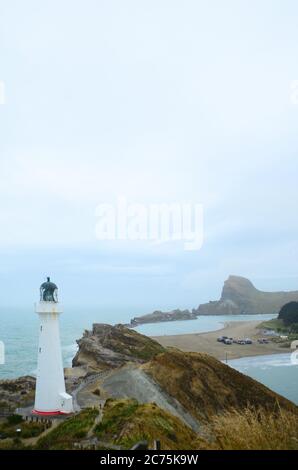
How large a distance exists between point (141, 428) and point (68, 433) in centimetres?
351

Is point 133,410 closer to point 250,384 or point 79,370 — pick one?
point 250,384

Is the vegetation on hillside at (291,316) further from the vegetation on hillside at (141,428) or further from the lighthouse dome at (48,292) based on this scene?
the lighthouse dome at (48,292)

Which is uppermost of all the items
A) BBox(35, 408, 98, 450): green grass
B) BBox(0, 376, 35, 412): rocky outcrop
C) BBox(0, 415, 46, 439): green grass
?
BBox(35, 408, 98, 450): green grass

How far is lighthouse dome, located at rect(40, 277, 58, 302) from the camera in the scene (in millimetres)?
26312

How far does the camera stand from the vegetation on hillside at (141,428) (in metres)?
18.8

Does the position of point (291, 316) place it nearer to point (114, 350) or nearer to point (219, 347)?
point (219, 347)

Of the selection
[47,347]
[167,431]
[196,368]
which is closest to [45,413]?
[47,347]

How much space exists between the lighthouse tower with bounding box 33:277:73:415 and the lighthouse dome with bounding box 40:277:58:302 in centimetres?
44

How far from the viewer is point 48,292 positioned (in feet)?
87.0

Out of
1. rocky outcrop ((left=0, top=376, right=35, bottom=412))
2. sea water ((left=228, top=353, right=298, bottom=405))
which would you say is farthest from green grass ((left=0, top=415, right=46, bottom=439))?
sea water ((left=228, top=353, right=298, bottom=405))

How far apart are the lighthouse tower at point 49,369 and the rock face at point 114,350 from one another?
3279 cm

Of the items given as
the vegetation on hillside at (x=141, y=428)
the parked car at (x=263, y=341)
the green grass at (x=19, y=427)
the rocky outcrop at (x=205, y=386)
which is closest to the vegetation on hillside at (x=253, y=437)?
the vegetation on hillside at (x=141, y=428)

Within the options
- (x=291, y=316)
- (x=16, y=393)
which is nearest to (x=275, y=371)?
(x=16, y=393)

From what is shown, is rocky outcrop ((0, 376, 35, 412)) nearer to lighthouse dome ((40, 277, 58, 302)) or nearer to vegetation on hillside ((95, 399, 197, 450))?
lighthouse dome ((40, 277, 58, 302))
